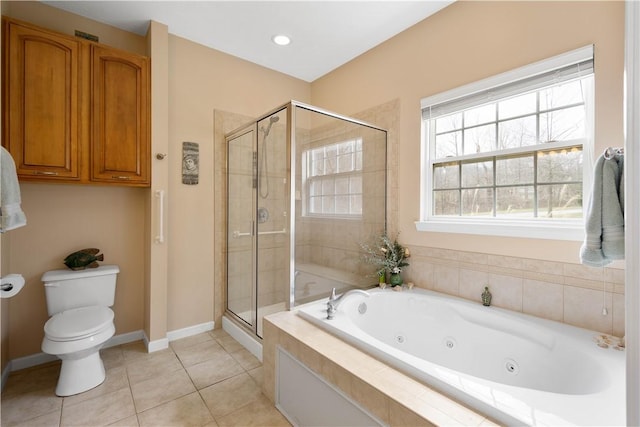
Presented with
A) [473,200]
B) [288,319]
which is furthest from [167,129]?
[473,200]

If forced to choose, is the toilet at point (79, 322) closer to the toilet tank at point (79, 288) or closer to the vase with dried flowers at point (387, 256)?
the toilet tank at point (79, 288)

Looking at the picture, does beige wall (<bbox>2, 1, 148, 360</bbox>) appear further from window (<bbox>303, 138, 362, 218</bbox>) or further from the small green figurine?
window (<bbox>303, 138, 362, 218</bbox>)

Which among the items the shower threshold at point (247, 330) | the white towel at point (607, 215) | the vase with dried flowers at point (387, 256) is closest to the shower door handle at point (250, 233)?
the shower threshold at point (247, 330)

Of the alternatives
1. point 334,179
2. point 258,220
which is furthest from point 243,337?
point 334,179

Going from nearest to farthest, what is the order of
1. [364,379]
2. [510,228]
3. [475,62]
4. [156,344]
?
1. [364,379]
2. [510,228]
3. [475,62]
4. [156,344]

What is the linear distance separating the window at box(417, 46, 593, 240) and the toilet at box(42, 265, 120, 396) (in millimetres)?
2498

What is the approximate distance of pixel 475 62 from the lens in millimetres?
2092

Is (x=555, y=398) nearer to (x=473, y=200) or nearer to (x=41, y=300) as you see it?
(x=473, y=200)

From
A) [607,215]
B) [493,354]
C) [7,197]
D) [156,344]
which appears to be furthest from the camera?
[156,344]

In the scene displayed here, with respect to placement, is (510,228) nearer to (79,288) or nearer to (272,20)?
(272,20)

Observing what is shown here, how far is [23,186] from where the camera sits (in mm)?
2141

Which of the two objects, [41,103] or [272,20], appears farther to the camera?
[272,20]

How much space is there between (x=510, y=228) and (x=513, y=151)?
20.7 inches

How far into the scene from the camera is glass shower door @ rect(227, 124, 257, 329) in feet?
8.39
